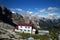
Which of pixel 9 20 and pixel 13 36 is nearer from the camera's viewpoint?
pixel 13 36

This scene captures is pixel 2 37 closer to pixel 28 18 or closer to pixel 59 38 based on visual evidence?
pixel 59 38

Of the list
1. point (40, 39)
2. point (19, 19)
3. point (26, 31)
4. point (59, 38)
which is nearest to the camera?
point (59, 38)

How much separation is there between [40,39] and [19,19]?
434 cm

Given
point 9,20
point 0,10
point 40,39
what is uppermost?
point 0,10

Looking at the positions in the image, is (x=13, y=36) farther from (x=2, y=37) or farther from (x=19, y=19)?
(x=19, y=19)

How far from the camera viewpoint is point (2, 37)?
8.95 meters

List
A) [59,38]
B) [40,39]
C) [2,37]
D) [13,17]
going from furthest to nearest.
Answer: [13,17]
[40,39]
[2,37]
[59,38]

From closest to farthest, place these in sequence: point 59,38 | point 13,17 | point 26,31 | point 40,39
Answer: point 59,38
point 40,39
point 26,31
point 13,17

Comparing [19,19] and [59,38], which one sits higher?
[19,19]

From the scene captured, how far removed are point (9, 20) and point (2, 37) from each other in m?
4.60

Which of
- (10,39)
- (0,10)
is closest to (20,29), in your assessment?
(10,39)

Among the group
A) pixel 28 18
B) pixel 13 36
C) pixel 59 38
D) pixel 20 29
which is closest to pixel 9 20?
pixel 28 18

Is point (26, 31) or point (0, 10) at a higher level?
point (0, 10)

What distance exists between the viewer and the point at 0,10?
13.4 meters
